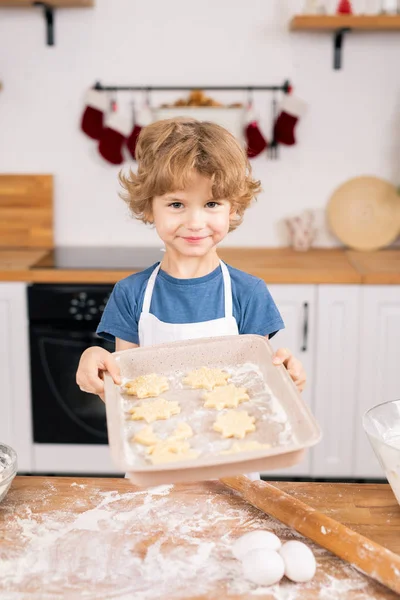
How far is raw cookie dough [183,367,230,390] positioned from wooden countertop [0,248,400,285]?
1.29m

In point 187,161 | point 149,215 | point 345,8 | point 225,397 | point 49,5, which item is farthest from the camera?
point 49,5

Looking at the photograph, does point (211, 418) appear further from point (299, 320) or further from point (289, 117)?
point (289, 117)

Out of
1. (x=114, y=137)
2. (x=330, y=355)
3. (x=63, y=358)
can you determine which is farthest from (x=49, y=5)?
(x=330, y=355)

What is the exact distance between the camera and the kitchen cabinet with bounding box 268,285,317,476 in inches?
96.7

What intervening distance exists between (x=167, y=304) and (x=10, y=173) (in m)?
1.75

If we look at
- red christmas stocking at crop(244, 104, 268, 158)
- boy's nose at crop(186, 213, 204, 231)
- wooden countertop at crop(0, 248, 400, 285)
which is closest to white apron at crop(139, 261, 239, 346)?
boy's nose at crop(186, 213, 204, 231)

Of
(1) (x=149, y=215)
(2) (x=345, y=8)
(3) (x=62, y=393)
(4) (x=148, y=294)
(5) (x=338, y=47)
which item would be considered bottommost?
(3) (x=62, y=393)

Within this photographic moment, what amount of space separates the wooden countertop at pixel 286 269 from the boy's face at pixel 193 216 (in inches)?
46.7

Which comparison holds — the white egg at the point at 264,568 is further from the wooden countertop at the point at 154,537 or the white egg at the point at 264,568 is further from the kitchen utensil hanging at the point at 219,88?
the kitchen utensil hanging at the point at 219,88

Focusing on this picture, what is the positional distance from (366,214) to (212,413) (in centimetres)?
198

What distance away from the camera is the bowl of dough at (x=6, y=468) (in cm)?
106

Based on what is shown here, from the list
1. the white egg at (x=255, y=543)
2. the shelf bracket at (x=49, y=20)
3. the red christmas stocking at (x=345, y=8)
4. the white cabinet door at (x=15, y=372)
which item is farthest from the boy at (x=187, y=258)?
the shelf bracket at (x=49, y=20)

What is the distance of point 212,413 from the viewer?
3.51 feet

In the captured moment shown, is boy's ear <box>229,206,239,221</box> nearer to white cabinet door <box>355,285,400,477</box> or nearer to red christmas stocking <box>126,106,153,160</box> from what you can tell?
white cabinet door <box>355,285,400,477</box>
